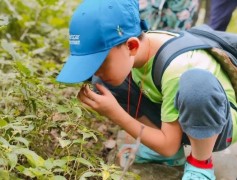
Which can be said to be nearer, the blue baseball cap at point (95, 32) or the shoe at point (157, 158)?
the blue baseball cap at point (95, 32)

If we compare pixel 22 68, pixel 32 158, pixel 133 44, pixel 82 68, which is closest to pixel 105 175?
pixel 32 158

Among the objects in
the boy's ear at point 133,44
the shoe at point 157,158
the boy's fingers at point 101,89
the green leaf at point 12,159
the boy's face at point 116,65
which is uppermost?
the boy's ear at point 133,44

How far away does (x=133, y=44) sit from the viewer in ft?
5.38

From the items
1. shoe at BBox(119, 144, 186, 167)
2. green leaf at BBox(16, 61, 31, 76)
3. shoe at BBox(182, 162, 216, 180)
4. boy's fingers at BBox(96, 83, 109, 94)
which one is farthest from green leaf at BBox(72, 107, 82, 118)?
shoe at BBox(182, 162, 216, 180)

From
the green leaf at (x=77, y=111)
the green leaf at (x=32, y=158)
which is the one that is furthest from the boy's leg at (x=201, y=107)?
the green leaf at (x=32, y=158)

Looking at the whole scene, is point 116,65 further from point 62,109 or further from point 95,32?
point 62,109

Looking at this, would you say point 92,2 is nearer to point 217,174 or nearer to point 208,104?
point 208,104

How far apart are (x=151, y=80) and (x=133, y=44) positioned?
0.84 ft

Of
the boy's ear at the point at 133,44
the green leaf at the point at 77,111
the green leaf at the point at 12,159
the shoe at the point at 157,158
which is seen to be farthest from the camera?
the shoe at the point at 157,158

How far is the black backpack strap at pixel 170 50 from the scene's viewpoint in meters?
1.73

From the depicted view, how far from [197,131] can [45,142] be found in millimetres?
684

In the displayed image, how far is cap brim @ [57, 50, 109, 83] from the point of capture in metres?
1.55

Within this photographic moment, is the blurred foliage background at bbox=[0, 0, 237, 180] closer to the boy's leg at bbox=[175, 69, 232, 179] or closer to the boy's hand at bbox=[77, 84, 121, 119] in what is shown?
the boy's hand at bbox=[77, 84, 121, 119]

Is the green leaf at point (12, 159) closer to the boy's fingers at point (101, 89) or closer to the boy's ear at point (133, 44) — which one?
the boy's fingers at point (101, 89)
